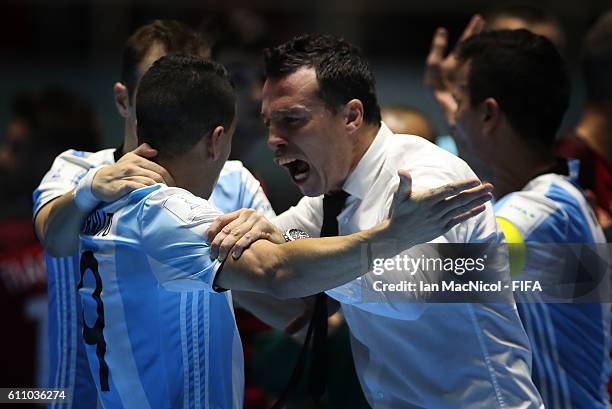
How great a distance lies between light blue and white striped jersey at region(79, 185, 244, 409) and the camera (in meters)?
3.25

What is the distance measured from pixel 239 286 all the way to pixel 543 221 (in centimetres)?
149

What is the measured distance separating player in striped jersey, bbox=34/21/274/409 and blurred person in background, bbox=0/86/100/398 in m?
2.00

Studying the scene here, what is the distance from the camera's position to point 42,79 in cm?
881

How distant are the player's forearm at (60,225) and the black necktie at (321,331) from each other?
2.79ft

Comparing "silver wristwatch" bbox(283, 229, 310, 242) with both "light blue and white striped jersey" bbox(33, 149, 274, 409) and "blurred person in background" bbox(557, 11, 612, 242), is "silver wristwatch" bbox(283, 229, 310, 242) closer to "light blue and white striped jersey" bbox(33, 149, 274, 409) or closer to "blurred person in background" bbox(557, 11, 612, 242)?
"light blue and white striped jersey" bbox(33, 149, 274, 409)

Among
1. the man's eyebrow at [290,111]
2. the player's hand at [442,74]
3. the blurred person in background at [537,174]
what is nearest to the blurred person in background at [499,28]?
the player's hand at [442,74]

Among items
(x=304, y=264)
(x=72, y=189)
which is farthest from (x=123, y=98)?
(x=304, y=264)

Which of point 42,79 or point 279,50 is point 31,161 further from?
point 279,50

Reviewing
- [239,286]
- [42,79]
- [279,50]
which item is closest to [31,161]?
[42,79]

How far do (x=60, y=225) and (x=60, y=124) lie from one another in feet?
9.66

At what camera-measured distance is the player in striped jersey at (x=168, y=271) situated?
10.5ft

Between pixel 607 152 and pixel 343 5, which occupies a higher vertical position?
pixel 343 5

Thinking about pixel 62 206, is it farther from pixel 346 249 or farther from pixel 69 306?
pixel 346 249

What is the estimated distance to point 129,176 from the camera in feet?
10.9
